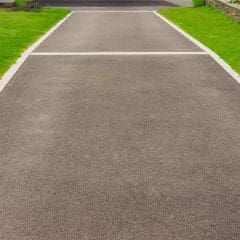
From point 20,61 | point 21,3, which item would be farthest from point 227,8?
point 20,61

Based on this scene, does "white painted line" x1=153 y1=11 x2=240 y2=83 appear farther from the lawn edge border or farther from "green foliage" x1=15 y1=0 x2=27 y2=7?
"green foliage" x1=15 y1=0 x2=27 y2=7

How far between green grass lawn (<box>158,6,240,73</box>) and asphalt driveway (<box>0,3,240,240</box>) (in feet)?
6.16

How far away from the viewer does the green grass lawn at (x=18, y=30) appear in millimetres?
13663

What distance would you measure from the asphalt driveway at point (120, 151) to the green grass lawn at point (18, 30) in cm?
120

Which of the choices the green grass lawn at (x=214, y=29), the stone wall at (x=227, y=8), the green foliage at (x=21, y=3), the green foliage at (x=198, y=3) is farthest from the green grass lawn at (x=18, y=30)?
the green foliage at (x=198, y=3)

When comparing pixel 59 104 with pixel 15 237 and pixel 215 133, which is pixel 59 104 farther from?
pixel 15 237

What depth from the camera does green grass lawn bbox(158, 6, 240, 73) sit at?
14312 millimetres

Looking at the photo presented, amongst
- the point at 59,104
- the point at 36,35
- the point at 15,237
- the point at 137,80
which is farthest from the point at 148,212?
the point at 36,35

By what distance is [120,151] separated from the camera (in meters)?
6.79

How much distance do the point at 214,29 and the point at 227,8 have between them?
17.5 ft

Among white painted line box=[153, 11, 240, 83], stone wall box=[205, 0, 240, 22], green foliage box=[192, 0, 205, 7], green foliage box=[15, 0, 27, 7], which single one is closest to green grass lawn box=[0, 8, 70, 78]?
green foliage box=[15, 0, 27, 7]

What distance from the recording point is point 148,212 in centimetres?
515

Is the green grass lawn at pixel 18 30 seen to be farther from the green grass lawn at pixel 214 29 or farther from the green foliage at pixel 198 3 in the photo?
the green foliage at pixel 198 3

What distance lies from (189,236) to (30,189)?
6.04 ft
